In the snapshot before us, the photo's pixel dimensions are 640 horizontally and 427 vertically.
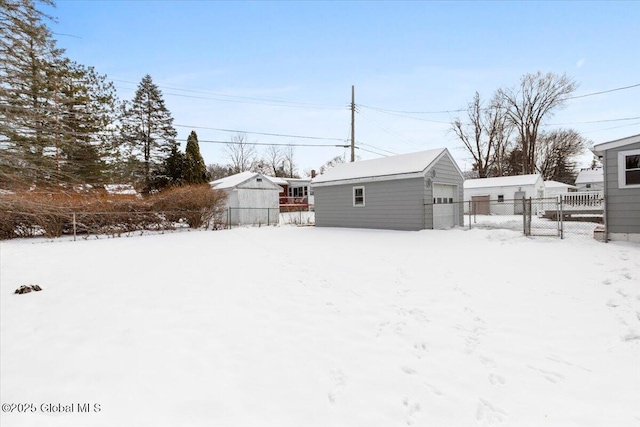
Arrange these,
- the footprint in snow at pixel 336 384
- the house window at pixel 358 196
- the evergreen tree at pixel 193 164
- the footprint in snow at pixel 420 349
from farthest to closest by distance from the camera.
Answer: the evergreen tree at pixel 193 164
the house window at pixel 358 196
the footprint in snow at pixel 420 349
the footprint in snow at pixel 336 384

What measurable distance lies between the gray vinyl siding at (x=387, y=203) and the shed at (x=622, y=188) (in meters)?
5.73

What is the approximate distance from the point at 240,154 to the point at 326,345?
5010 cm

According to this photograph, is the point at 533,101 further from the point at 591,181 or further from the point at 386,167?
the point at 386,167

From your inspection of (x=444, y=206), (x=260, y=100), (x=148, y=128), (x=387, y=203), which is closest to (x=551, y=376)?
(x=387, y=203)

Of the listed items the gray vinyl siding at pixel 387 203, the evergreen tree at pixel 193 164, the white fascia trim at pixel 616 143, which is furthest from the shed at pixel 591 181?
the evergreen tree at pixel 193 164

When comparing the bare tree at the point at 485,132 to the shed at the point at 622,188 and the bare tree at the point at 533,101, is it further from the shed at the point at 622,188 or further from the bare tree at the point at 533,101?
the shed at the point at 622,188

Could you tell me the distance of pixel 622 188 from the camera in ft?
30.8

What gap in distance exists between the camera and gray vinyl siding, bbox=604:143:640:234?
9.26m

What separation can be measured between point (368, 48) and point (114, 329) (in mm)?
16437

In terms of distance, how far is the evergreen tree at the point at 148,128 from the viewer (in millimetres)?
29156

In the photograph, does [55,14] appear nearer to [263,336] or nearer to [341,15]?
[263,336]

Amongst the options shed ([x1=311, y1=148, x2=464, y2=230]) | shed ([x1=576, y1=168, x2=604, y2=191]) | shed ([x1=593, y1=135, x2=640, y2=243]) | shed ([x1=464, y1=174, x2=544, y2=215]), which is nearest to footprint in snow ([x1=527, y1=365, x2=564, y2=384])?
shed ([x1=593, y1=135, x2=640, y2=243])

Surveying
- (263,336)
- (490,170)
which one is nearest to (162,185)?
(263,336)

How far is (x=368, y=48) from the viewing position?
15953mm
